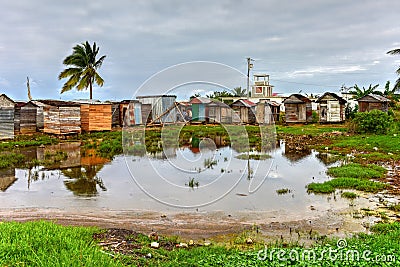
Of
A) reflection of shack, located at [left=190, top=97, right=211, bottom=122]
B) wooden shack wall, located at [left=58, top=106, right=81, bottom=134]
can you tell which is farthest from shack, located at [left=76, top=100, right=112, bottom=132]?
reflection of shack, located at [left=190, top=97, right=211, bottom=122]

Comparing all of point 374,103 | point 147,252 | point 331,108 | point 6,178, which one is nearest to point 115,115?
point 331,108

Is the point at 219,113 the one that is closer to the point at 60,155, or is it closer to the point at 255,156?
the point at 255,156

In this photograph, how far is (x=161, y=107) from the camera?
3469 cm

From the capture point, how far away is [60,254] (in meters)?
5.09

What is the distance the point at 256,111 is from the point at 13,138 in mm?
25127

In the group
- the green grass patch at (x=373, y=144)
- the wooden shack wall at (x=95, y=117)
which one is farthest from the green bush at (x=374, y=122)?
the wooden shack wall at (x=95, y=117)

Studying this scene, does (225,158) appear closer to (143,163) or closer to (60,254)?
(143,163)

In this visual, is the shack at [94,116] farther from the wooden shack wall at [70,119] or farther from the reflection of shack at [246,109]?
the reflection of shack at [246,109]

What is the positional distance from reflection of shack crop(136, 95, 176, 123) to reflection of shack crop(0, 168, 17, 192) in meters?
17.5

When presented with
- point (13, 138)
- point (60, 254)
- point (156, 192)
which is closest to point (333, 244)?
point (60, 254)

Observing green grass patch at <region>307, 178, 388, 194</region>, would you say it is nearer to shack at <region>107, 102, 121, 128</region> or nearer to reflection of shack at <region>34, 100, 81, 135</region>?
reflection of shack at <region>34, 100, 81, 135</region>

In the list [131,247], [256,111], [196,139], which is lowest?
[131,247]

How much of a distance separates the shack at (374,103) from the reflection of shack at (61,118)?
25879 millimetres

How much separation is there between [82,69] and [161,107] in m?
10.4
